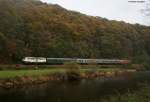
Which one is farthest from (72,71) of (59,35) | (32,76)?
(59,35)

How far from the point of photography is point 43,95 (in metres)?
32.2

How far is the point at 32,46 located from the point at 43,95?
4061 centimetres

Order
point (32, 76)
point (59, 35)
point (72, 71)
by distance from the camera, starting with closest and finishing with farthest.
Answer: point (32, 76) < point (72, 71) < point (59, 35)

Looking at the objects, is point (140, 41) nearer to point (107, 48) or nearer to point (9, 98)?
point (107, 48)

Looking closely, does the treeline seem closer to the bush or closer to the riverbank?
the bush

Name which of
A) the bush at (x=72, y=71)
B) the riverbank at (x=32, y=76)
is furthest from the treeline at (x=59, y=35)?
the riverbank at (x=32, y=76)

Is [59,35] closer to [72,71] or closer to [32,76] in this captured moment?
[72,71]

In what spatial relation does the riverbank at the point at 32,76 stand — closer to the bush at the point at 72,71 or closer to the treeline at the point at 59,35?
the bush at the point at 72,71

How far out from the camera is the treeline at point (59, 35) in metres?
67.1

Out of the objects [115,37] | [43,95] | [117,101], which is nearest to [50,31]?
[115,37]

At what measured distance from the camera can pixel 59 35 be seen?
86.2 m

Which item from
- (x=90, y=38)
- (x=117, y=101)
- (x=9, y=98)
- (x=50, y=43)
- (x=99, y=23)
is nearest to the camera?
(x=117, y=101)

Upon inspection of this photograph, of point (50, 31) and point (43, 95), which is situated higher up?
point (50, 31)

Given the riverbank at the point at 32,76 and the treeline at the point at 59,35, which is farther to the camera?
the treeline at the point at 59,35
